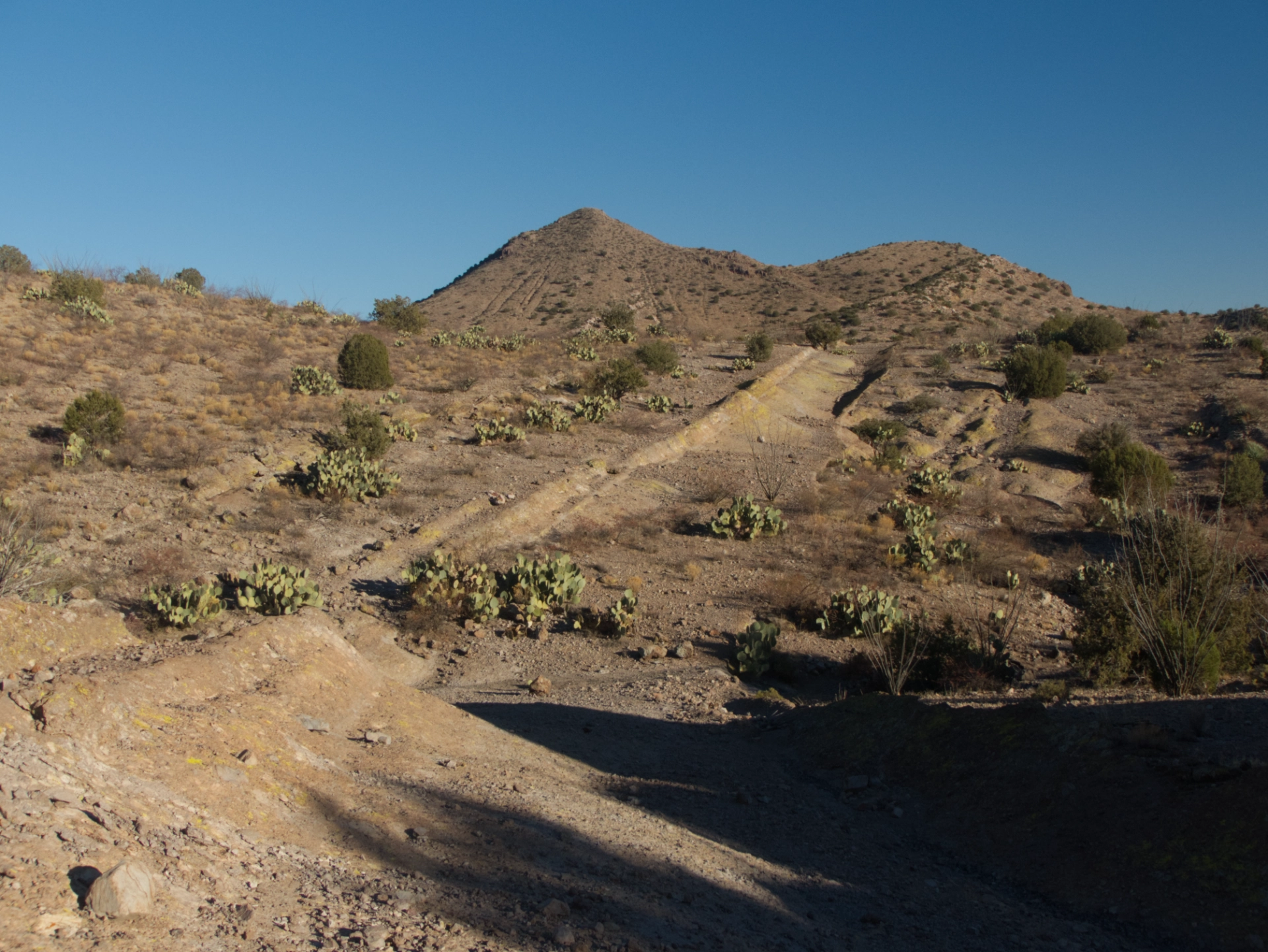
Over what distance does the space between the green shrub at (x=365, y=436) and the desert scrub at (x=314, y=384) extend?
3.62 metres

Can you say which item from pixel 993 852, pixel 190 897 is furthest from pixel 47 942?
pixel 993 852

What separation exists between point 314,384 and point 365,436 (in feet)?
16.5

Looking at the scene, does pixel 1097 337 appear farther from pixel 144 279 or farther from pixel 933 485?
pixel 144 279

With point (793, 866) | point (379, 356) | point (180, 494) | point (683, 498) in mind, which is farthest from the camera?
point (379, 356)

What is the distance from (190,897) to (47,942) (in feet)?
1.61

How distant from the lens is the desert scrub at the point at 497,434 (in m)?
17.1

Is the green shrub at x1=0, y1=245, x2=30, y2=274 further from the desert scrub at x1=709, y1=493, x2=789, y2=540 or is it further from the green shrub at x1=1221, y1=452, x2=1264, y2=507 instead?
the green shrub at x1=1221, y1=452, x2=1264, y2=507

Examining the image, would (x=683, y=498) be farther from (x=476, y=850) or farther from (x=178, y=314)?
(x=178, y=314)

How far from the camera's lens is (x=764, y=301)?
5872cm

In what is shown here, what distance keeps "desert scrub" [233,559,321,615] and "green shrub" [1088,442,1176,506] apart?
15439 millimetres

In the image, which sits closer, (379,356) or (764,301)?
(379,356)

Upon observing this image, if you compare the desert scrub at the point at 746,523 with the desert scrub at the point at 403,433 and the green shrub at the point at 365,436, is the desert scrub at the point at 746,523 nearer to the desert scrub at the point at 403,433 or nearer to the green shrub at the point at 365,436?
the green shrub at the point at 365,436

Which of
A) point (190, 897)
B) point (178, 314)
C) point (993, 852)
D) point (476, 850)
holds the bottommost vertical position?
point (993, 852)

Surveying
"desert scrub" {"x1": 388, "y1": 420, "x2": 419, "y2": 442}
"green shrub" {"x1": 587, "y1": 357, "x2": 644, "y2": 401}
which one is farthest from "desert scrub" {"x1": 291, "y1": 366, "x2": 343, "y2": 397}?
"green shrub" {"x1": 587, "y1": 357, "x2": 644, "y2": 401}
